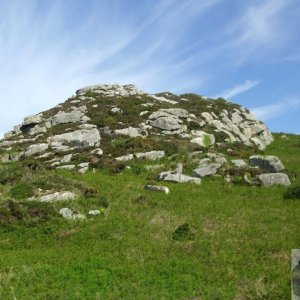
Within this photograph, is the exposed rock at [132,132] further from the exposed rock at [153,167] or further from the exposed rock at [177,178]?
the exposed rock at [177,178]

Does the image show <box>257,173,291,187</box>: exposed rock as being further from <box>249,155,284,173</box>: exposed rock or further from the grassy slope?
<box>249,155,284,173</box>: exposed rock

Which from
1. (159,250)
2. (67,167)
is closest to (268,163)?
(67,167)

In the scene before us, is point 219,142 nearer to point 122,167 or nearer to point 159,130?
point 159,130

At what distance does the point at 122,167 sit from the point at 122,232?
15166 millimetres

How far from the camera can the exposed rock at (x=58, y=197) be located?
2763 cm

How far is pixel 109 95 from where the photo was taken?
220 feet

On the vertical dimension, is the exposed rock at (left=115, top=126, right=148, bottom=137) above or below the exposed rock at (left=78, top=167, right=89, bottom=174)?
above

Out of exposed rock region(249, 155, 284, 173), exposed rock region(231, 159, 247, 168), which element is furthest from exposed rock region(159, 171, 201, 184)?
exposed rock region(249, 155, 284, 173)

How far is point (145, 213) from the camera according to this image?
26.0 m

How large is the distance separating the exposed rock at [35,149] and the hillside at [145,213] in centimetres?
11

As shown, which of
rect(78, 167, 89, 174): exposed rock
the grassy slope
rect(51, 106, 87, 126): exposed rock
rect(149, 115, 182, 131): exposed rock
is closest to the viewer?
the grassy slope

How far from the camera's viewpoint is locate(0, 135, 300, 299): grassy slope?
16391 millimetres

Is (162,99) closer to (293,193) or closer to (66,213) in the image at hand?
(293,193)

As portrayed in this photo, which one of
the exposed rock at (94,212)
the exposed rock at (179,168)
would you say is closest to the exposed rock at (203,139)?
the exposed rock at (179,168)
